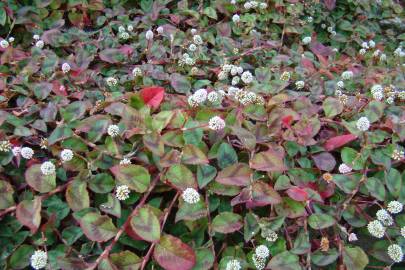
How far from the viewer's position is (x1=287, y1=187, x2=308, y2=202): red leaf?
1308 mm

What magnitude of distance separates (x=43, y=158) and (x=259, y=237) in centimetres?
70

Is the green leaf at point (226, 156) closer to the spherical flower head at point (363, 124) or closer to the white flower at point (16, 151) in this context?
→ the spherical flower head at point (363, 124)

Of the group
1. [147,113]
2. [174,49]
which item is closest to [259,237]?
[147,113]

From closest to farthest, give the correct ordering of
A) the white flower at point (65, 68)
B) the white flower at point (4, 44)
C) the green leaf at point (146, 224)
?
the green leaf at point (146, 224) → the white flower at point (65, 68) → the white flower at point (4, 44)

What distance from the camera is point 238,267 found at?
1.25 meters

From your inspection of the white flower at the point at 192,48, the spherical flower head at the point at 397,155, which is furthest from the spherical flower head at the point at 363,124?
the white flower at the point at 192,48

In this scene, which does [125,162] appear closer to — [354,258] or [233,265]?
[233,265]

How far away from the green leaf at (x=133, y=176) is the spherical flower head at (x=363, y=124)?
0.68m

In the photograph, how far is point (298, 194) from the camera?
1312mm

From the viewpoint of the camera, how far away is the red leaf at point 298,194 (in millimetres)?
1308

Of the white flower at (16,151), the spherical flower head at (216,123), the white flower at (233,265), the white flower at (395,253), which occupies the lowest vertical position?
the white flower at (395,253)

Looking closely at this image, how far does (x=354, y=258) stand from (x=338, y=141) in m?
0.37

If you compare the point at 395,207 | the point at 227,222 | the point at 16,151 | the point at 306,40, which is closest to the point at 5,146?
the point at 16,151

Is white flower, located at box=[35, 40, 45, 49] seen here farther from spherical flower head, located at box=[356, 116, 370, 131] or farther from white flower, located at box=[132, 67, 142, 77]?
spherical flower head, located at box=[356, 116, 370, 131]
